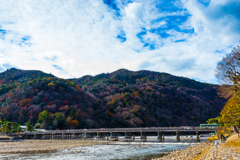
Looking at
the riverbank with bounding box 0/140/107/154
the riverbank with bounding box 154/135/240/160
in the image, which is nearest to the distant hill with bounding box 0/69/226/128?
the riverbank with bounding box 0/140/107/154

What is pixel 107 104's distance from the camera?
9456 centimetres

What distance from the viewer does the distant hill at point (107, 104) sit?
7298 cm

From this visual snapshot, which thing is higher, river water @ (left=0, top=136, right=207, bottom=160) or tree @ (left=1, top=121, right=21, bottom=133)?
tree @ (left=1, top=121, right=21, bottom=133)

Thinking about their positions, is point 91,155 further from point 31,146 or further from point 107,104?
point 107,104

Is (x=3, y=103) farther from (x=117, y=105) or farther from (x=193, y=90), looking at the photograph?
(x=193, y=90)

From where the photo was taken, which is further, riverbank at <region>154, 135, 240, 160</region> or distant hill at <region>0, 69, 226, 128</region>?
distant hill at <region>0, 69, 226, 128</region>

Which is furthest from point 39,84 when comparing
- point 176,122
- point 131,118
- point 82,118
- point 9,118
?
point 176,122

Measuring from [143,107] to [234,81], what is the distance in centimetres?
7397

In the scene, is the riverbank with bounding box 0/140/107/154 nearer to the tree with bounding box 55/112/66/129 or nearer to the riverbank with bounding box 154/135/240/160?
the riverbank with bounding box 154/135/240/160

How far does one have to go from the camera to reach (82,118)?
7525 cm

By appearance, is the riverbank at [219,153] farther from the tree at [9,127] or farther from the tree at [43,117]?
the tree at [43,117]

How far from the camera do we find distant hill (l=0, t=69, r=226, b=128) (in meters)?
73.0

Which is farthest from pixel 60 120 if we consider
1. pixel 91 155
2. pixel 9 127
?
pixel 91 155

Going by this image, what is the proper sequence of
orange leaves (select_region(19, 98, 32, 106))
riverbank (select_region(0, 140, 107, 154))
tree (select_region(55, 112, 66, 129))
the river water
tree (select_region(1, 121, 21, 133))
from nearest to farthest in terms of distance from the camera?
the river water, riverbank (select_region(0, 140, 107, 154)), tree (select_region(1, 121, 21, 133)), tree (select_region(55, 112, 66, 129)), orange leaves (select_region(19, 98, 32, 106))
